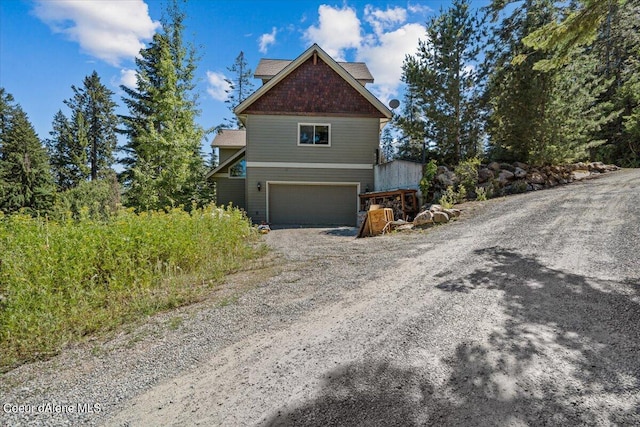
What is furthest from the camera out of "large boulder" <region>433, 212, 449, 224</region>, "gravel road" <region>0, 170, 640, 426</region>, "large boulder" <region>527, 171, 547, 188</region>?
"large boulder" <region>527, 171, 547, 188</region>

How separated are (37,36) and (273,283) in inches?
445

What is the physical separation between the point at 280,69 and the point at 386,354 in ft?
54.9

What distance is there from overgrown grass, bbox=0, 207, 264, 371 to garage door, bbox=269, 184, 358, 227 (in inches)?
306

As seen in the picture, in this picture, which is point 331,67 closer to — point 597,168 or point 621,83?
point 597,168

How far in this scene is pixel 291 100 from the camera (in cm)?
1305

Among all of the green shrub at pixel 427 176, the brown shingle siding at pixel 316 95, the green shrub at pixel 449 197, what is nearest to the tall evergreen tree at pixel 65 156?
the brown shingle siding at pixel 316 95

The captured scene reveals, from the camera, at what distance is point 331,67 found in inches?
512

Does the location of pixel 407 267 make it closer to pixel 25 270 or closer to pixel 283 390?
pixel 283 390

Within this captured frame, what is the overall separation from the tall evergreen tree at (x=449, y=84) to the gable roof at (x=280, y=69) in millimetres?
4617

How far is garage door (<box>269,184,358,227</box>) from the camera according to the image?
43.7ft

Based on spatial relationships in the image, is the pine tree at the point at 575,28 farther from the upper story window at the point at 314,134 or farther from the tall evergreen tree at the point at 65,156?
the tall evergreen tree at the point at 65,156

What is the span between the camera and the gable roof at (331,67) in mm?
12742

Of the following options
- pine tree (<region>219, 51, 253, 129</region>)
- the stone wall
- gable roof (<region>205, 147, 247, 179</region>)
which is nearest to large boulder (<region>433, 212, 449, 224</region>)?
the stone wall

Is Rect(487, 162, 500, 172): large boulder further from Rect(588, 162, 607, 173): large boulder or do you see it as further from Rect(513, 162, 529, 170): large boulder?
Rect(588, 162, 607, 173): large boulder
